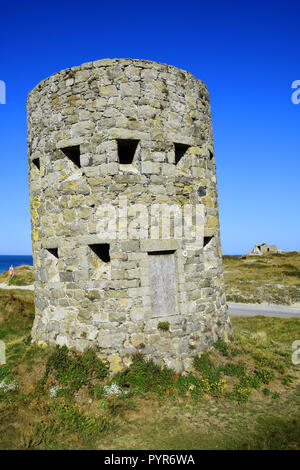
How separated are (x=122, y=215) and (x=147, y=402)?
13.8 ft

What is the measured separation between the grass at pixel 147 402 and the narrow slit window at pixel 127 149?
4985mm

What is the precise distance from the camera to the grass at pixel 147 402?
5.54 m

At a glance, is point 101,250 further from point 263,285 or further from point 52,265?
point 263,285

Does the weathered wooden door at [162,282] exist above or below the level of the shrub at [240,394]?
above

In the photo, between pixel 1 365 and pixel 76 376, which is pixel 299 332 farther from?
pixel 1 365

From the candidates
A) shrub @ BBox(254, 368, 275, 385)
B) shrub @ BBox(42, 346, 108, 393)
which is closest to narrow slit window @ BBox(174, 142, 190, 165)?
shrub @ BBox(42, 346, 108, 393)

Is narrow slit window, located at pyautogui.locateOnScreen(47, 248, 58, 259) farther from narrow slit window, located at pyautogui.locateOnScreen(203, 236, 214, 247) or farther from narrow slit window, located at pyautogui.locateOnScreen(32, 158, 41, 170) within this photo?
narrow slit window, located at pyautogui.locateOnScreen(203, 236, 214, 247)

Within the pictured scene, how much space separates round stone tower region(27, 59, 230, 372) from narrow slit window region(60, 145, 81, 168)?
28 millimetres

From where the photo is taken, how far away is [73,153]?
8383mm

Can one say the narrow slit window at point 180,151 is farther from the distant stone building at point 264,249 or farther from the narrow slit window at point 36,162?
the distant stone building at point 264,249

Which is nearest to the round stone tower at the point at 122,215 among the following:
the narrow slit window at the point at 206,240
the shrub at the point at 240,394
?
the narrow slit window at the point at 206,240

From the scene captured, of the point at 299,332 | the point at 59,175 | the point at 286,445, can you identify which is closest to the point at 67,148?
the point at 59,175

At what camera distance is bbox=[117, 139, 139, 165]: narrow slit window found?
26.0 feet

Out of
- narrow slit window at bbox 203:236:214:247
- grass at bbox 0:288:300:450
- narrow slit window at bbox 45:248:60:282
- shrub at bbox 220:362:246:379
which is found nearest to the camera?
grass at bbox 0:288:300:450
